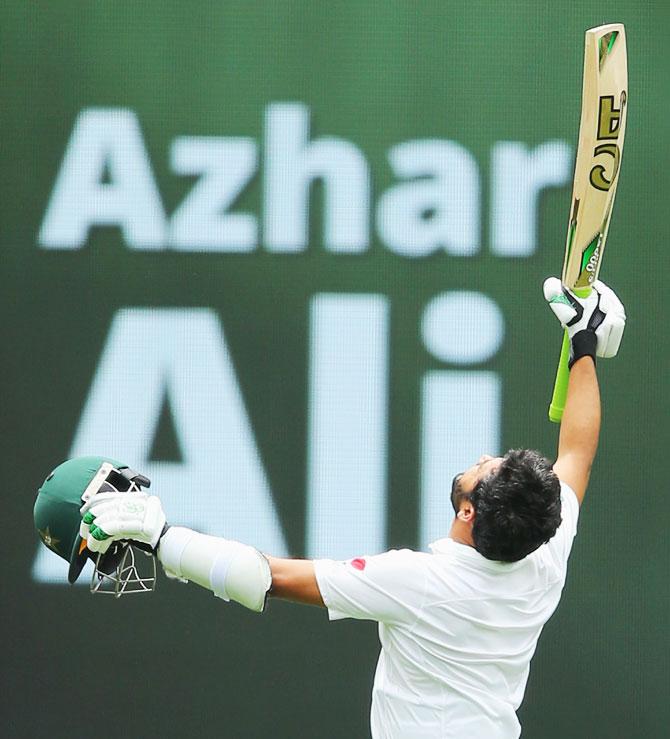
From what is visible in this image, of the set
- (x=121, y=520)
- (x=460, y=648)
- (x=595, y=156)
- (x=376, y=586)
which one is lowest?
(x=460, y=648)

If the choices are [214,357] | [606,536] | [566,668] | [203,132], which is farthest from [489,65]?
[566,668]

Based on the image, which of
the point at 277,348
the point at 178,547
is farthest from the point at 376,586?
the point at 277,348

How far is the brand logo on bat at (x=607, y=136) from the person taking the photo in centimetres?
246

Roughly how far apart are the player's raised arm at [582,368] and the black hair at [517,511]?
1.27ft

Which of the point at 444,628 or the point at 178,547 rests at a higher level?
the point at 178,547

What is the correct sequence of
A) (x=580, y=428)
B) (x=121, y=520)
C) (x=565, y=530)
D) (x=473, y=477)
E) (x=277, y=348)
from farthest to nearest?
1. (x=277, y=348)
2. (x=580, y=428)
3. (x=565, y=530)
4. (x=473, y=477)
5. (x=121, y=520)

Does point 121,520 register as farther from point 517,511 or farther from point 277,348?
point 277,348

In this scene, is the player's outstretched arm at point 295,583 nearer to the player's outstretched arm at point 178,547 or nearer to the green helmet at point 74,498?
the player's outstretched arm at point 178,547

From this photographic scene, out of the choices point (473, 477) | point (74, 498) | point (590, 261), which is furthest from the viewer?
point (590, 261)

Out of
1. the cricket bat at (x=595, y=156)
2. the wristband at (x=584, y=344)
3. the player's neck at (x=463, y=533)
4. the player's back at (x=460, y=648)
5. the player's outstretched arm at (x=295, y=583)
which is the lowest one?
the player's back at (x=460, y=648)

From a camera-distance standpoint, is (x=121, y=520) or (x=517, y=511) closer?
(x=121, y=520)

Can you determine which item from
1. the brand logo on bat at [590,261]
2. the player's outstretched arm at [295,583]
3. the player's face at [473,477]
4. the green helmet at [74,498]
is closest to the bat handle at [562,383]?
the brand logo on bat at [590,261]

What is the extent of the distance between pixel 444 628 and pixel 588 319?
770 mm

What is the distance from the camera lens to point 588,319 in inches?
98.7
